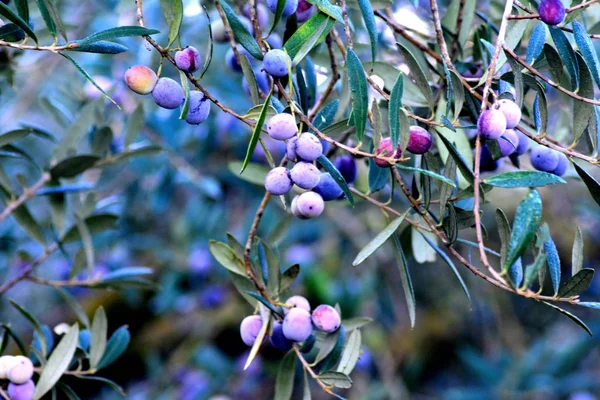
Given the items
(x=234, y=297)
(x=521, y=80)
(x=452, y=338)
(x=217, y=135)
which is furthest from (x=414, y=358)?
(x=521, y=80)

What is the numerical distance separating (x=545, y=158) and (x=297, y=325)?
37 cm

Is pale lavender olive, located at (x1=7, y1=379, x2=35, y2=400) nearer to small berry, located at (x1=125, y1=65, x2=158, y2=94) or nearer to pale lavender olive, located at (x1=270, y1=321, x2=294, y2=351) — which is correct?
pale lavender olive, located at (x1=270, y1=321, x2=294, y2=351)

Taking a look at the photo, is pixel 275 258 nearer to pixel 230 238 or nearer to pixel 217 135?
pixel 230 238

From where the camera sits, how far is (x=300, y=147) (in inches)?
23.8

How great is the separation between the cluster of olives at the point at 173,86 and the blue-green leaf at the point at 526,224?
32cm

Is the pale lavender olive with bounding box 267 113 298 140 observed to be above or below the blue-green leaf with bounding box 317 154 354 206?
above

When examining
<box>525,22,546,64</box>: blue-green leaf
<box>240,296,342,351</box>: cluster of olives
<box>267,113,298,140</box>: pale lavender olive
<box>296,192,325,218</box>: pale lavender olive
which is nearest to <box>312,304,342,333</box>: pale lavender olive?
<box>240,296,342,351</box>: cluster of olives

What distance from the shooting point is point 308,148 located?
0.60m

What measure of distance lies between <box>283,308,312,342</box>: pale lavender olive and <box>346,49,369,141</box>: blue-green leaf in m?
0.22

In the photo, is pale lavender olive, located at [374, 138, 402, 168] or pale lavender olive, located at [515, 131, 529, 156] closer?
pale lavender olive, located at [374, 138, 402, 168]

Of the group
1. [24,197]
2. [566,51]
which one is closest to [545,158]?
[566,51]

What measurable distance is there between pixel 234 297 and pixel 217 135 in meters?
0.71

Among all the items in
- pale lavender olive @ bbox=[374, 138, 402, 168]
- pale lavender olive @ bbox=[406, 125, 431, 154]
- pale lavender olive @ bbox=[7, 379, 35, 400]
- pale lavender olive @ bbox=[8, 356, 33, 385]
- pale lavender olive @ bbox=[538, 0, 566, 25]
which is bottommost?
pale lavender olive @ bbox=[7, 379, 35, 400]

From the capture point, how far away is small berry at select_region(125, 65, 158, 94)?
646 mm
